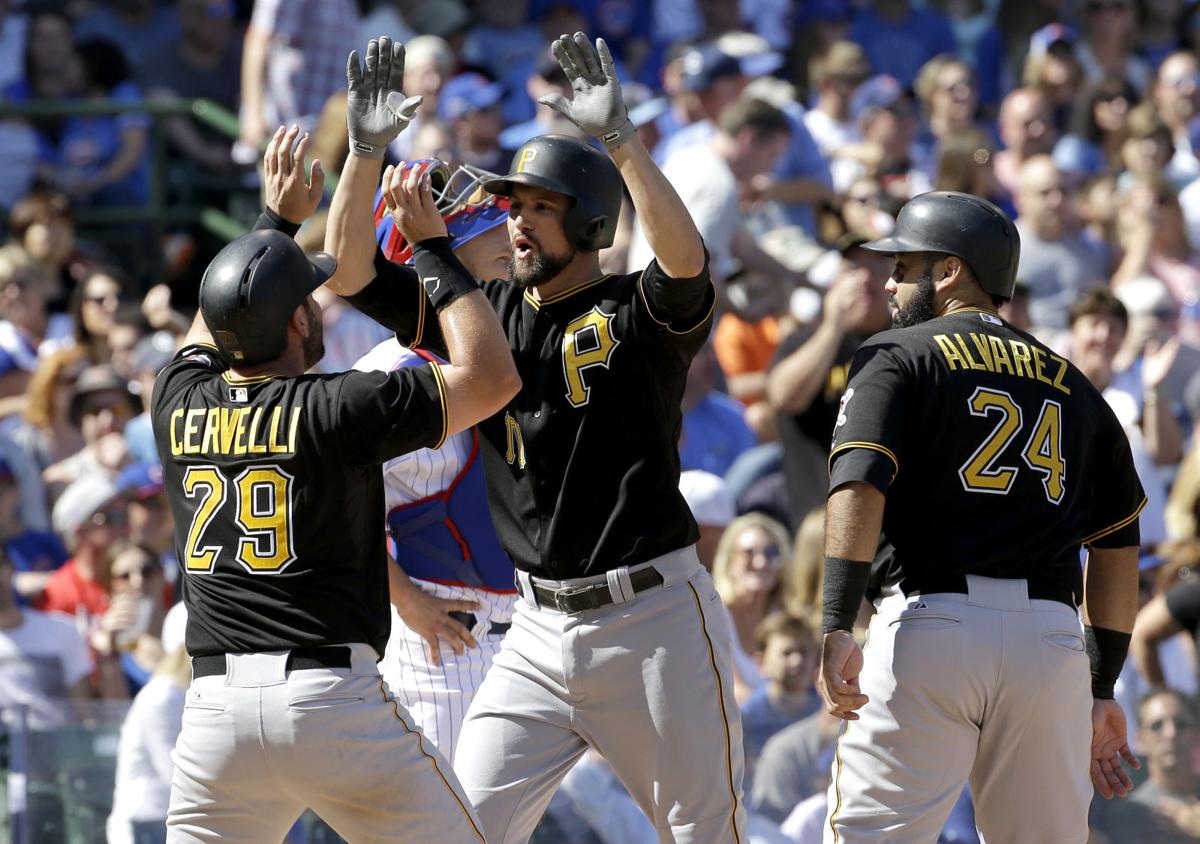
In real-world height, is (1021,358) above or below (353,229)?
below

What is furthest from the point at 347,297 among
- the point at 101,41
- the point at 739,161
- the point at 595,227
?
the point at 101,41

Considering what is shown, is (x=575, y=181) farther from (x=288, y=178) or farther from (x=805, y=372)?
(x=805, y=372)

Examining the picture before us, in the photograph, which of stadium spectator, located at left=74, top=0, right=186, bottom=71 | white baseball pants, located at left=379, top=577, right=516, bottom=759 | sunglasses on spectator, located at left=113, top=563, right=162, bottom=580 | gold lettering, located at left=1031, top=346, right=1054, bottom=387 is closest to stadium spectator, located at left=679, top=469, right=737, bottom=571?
sunglasses on spectator, located at left=113, top=563, right=162, bottom=580

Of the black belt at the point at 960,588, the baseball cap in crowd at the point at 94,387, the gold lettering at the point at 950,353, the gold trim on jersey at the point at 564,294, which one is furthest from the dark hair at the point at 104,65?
the black belt at the point at 960,588

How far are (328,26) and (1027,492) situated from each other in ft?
22.3

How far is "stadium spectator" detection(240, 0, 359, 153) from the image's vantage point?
10312 mm

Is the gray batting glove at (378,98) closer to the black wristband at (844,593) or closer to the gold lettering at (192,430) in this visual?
the gold lettering at (192,430)

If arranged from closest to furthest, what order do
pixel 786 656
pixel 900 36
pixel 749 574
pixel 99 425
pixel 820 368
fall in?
pixel 786 656 < pixel 749 574 < pixel 820 368 < pixel 99 425 < pixel 900 36

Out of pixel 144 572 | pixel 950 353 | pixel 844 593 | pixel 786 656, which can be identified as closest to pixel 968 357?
pixel 950 353

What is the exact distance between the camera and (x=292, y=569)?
4.35m

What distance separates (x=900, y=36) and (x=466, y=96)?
4.27 metres

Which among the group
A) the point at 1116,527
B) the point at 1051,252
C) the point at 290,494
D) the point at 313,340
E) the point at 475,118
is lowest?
the point at 1116,527

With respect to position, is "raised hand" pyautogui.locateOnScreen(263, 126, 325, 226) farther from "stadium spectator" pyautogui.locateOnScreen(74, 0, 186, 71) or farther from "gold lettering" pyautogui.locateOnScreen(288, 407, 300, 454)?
"stadium spectator" pyautogui.locateOnScreen(74, 0, 186, 71)

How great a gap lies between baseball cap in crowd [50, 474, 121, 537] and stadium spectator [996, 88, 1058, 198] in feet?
18.6
